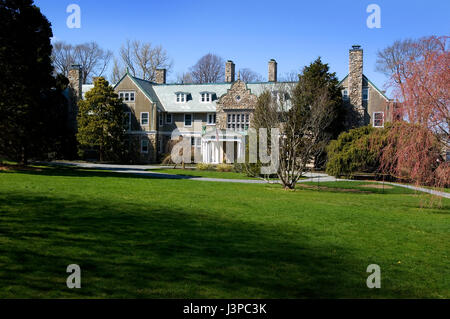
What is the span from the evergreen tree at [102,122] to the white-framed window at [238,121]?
1036 centimetres

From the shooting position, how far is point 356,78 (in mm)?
38406

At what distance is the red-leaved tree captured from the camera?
42.6 feet

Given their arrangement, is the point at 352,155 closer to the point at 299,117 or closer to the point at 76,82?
the point at 299,117

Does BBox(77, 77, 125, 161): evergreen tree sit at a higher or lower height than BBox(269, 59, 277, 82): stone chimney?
lower

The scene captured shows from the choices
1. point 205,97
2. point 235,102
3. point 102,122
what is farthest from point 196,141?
point 102,122

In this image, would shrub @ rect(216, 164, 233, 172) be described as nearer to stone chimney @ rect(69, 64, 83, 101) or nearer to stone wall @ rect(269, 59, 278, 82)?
stone wall @ rect(269, 59, 278, 82)

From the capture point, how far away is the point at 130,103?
43.2 meters

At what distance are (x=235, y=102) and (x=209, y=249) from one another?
108 feet

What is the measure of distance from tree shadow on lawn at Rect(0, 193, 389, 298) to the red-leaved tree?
6.06m

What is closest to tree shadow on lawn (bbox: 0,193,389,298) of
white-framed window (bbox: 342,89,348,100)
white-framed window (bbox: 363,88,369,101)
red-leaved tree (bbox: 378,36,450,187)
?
red-leaved tree (bbox: 378,36,450,187)

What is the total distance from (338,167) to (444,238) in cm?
2017

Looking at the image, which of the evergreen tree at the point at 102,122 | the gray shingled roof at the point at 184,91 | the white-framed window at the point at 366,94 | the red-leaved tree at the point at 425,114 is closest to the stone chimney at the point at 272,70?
the gray shingled roof at the point at 184,91

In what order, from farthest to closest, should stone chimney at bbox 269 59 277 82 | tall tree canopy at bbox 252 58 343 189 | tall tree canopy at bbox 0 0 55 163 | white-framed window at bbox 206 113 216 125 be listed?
stone chimney at bbox 269 59 277 82 < white-framed window at bbox 206 113 216 125 < tall tree canopy at bbox 0 0 55 163 < tall tree canopy at bbox 252 58 343 189

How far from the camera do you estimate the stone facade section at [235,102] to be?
39219 millimetres
